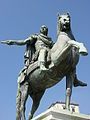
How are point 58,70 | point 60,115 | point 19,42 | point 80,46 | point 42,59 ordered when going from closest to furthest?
1. point 60,115
2. point 80,46
3. point 58,70
4. point 42,59
5. point 19,42

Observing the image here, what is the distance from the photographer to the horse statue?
525 inches

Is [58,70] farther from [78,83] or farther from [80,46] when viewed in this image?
[80,46]

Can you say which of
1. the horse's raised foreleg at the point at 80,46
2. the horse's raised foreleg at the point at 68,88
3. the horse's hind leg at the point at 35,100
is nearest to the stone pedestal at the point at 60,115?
the horse's raised foreleg at the point at 68,88

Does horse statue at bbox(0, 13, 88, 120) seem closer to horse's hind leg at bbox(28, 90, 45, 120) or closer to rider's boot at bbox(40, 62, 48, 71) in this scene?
horse's hind leg at bbox(28, 90, 45, 120)

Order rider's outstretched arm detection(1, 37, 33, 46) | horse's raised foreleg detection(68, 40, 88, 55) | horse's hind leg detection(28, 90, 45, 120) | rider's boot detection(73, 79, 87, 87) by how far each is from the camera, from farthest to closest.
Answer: rider's outstretched arm detection(1, 37, 33, 46), horse's hind leg detection(28, 90, 45, 120), rider's boot detection(73, 79, 87, 87), horse's raised foreleg detection(68, 40, 88, 55)

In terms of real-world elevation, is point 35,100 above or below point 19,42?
below

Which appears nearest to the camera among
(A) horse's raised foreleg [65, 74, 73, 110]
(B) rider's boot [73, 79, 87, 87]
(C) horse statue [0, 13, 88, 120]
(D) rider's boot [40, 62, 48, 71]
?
(A) horse's raised foreleg [65, 74, 73, 110]

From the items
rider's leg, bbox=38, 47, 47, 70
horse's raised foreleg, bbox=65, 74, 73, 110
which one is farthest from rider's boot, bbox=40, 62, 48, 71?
horse's raised foreleg, bbox=65, 74, 73, 110

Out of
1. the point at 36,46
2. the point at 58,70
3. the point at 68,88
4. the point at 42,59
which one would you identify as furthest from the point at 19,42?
the point at 68,88

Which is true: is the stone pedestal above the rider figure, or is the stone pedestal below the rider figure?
below

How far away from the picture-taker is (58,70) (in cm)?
1359

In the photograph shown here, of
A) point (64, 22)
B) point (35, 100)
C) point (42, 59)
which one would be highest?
point (64, 22)

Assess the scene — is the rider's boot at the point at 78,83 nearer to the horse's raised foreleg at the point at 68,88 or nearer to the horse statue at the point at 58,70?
the horse statue at the point at 58,70

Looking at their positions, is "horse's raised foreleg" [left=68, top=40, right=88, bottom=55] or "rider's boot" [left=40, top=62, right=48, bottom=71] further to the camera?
"rider's boot" [left=40, top=62, right=48, bottom=71]
